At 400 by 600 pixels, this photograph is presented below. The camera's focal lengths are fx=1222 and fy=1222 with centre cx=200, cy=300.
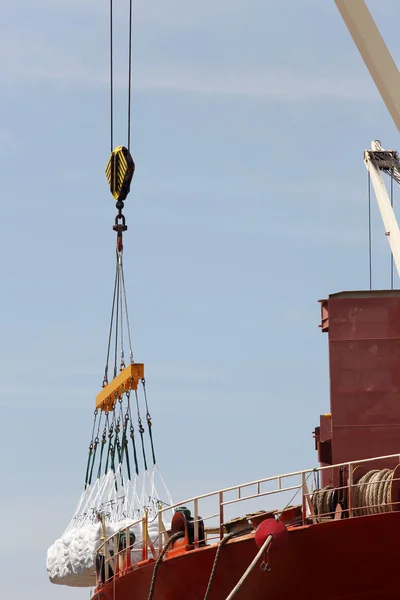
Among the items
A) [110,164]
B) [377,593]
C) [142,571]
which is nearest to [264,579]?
[377,593]

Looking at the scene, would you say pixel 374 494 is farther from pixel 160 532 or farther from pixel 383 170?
pixel 383 170

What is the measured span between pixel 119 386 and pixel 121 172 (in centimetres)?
619

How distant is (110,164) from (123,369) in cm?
614

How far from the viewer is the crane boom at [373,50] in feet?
87.6

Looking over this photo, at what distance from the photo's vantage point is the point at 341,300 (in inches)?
1284

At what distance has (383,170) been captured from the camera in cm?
5838

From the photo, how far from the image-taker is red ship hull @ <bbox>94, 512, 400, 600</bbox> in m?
24.0

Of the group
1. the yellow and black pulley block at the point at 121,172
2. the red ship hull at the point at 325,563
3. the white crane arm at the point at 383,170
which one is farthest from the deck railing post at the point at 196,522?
the white crane arm at the point at 383,170

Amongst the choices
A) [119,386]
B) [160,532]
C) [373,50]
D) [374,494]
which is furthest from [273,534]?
[119,386]

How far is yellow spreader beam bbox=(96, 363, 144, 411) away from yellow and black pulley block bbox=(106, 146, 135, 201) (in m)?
5.25

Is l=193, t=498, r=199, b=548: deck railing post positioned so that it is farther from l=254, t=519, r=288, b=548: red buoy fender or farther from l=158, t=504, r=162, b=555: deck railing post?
l=254, t=519, r=288, b=548: red buoy fender

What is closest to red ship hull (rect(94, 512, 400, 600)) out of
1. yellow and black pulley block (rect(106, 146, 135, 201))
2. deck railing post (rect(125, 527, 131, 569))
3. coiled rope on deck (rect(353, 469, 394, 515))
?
coiled rope on deck (rect(353, 469, 394, 515))

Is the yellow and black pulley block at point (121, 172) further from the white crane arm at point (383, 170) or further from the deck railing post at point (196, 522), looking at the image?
the white crane arm at point (383, 170)

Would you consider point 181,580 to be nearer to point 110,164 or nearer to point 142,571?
point 142,571
